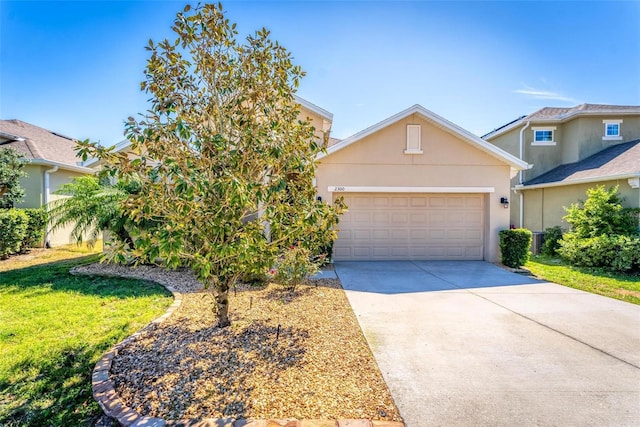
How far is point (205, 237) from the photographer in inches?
146

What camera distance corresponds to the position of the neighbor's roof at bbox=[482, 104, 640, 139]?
15.5 metres

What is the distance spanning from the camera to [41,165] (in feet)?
40.7

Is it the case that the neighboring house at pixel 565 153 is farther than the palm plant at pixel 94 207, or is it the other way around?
the neighboring house at pixel 565 153

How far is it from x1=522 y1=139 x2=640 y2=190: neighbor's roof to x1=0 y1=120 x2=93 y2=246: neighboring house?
2053 centimetres

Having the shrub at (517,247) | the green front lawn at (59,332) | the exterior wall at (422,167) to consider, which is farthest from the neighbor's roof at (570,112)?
the green front lawn at (59,332)

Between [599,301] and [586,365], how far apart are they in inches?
150

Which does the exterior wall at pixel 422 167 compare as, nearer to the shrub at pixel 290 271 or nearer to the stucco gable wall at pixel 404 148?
the stucco gable wall at pixel 404 148

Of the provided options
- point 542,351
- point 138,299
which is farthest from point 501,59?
point 138,299

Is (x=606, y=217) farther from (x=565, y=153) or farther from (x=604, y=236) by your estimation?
(x=565, y=153)

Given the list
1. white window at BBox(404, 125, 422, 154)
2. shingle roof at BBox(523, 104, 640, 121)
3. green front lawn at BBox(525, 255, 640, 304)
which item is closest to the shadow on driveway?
green front lawn at BBox(525, 255, 640, 304)

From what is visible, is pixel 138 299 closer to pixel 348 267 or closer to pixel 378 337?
pixel 378 337

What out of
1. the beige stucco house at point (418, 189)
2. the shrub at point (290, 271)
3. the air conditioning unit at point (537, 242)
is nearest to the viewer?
the shrub at point (290, 271)

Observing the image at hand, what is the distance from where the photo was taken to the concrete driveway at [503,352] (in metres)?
2.95

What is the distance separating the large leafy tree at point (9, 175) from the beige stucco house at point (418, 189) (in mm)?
10489
